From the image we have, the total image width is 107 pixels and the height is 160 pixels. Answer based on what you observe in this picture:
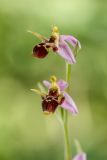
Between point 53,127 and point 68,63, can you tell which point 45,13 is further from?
point 68,63

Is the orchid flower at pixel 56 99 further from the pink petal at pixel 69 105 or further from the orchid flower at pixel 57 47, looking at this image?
the orchid flower at pixel 57 47

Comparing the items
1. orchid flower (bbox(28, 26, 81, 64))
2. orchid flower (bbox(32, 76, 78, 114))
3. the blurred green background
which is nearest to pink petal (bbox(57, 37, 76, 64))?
orchid flower (bbox(28, 26, 81, 64))

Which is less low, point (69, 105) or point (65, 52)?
point (65, 52)

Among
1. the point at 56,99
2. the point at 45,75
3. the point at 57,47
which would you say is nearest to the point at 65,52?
the point at 57,47

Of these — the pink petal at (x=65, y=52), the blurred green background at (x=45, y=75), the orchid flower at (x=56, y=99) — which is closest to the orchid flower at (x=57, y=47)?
the pink petal at (x=65, y=52)

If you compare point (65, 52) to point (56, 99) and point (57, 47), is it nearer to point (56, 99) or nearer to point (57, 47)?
point (57, 47)

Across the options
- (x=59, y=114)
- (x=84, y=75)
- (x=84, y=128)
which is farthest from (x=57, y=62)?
(x=59, y=114)

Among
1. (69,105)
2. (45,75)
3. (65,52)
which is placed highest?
(45,75)
